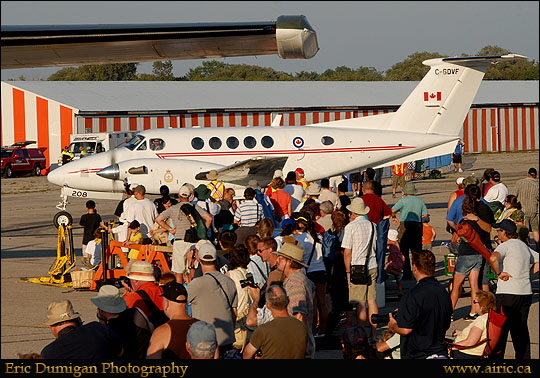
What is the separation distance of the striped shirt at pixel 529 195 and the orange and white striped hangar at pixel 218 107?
3641 cm

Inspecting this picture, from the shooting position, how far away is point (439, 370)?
5.69 meters

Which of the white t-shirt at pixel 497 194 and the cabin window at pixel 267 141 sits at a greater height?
the cabin window at pixel 267 141

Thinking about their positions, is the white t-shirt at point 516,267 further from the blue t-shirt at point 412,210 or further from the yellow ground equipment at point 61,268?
the yellow ground equipment at point 61,268

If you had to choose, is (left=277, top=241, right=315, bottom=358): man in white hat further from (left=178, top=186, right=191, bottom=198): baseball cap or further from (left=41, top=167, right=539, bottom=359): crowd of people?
(left=178, top=186, right=191, bottom=198): baseball cap

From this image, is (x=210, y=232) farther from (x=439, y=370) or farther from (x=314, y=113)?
(x=314, y=113)

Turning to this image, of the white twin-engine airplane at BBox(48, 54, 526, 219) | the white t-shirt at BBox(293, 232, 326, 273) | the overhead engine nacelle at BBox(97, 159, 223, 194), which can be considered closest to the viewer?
the white t-shirt at BBox(293, 232, 326, 273)

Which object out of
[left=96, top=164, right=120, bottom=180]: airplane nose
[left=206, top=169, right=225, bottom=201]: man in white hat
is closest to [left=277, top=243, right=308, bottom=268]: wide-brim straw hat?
[left=206, top=169, right=225, bottom=201]: man in white hat

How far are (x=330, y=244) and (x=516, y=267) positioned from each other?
9.44 feet

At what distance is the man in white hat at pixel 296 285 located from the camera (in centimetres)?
840

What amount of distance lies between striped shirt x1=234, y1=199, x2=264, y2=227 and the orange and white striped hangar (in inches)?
1435

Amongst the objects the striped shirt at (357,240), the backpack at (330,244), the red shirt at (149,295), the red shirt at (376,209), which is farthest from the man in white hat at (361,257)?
the red shirt at (149,295)

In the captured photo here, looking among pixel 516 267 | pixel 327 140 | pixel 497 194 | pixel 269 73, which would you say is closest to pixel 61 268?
pixel 497 194

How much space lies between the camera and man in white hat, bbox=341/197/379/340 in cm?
1078

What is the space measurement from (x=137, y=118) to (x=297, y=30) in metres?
50.9
